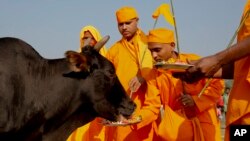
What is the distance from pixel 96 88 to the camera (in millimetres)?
4926

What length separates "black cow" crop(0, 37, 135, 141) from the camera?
14.2 feet

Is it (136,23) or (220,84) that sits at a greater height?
(136,23)

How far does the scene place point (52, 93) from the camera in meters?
4.80

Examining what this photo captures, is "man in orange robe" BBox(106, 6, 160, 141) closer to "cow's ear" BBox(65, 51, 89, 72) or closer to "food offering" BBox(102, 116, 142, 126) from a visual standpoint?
"food offering" BBox(102, 116, 142, 126)

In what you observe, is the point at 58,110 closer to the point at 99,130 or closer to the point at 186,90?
the point at 186,90

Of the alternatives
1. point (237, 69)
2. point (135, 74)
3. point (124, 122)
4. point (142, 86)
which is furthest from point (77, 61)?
point (237, 69)

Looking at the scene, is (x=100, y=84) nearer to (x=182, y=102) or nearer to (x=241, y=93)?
(x=182, y=102)

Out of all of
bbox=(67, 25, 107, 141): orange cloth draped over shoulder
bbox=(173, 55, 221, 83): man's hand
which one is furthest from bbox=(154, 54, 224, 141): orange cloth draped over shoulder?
bbox=(173, 55, 221, 83): man's hand

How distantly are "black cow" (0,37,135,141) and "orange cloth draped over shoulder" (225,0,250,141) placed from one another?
2127mm

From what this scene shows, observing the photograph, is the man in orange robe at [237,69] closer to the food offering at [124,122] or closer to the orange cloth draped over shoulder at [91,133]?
the food offering at [124,122]

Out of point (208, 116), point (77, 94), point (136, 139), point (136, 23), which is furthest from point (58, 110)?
point (136, 23)

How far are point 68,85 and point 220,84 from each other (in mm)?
1864

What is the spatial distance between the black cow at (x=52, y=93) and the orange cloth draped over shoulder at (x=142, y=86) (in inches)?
21.4

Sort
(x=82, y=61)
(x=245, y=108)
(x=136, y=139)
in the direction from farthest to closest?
(x=136, y=139), (x=82, y=61), (x=245, y=108)
